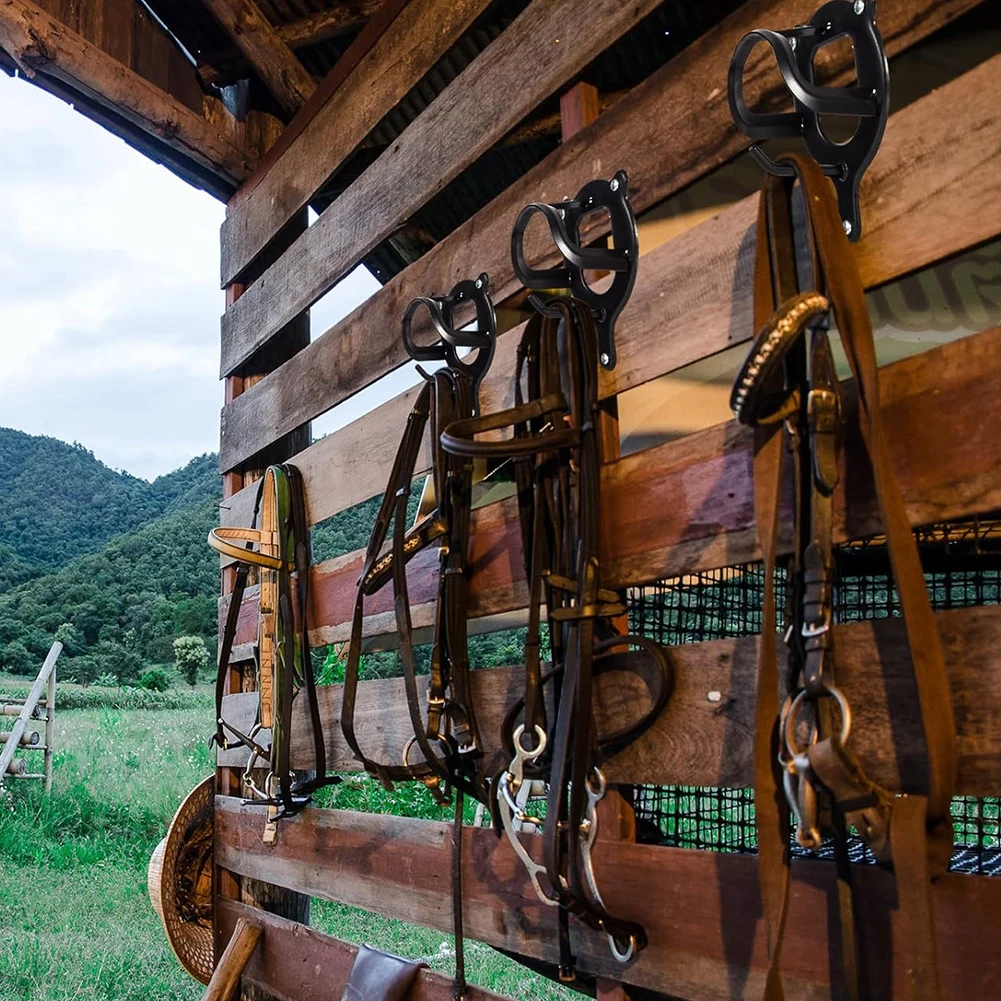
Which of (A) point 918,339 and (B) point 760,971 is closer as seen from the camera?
(B) point 760,971

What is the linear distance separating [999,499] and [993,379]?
4.6 inches

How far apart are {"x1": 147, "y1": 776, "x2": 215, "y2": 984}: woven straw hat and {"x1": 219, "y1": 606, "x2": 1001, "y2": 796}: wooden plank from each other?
1.56m

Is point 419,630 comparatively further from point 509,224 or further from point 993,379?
point 993,379

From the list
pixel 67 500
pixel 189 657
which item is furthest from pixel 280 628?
pixel 67 500

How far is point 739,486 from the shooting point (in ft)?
3.87

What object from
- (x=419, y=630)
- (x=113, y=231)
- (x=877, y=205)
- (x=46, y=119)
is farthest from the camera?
(x=113, y=231)

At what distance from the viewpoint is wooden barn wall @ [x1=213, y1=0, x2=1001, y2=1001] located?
3.13ft

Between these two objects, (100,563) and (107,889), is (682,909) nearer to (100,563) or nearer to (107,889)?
(107,889)

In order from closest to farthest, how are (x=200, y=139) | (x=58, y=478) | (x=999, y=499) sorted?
(x=999, y=499) → (x=200, y=139) → (x=58, y=478)

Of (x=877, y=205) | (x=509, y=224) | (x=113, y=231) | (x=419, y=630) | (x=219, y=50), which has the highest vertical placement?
(x=113, y=231)

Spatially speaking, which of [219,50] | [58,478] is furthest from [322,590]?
[58,478]

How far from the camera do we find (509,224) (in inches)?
70.3

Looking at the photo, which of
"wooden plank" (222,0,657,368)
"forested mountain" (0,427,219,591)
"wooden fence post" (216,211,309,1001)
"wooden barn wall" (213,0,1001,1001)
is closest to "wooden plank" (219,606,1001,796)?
"wooden barn wall" (213,0,1001,1001)

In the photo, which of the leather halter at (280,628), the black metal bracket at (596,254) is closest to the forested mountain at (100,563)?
the leather halter at (280,628)
